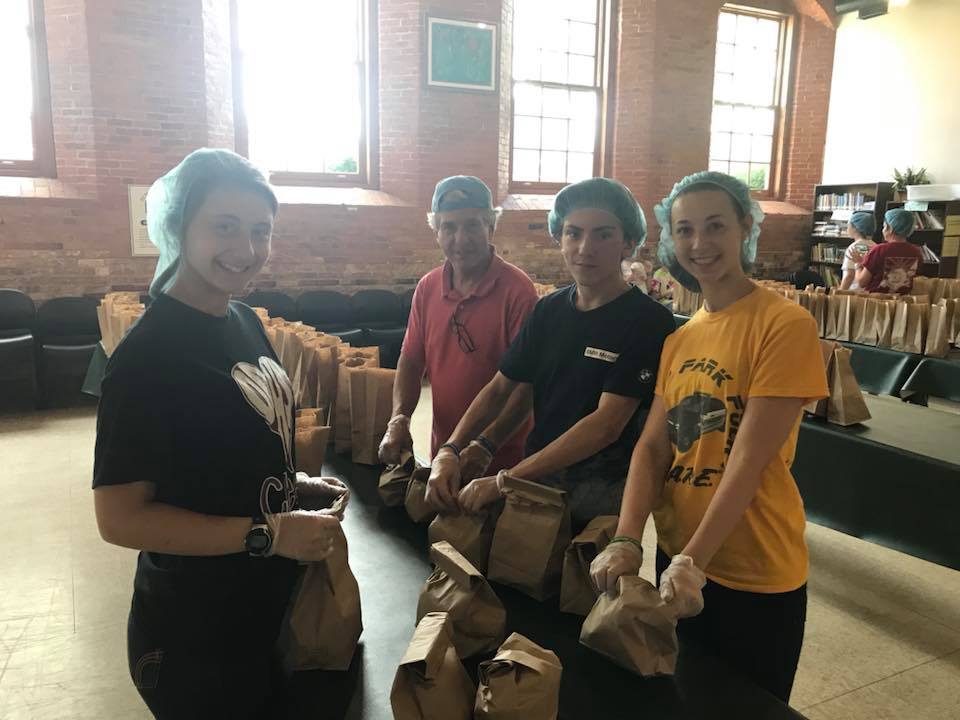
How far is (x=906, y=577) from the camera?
321 centimetres

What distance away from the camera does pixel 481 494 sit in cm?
151

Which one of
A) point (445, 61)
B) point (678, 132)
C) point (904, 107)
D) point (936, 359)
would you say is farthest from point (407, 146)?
point (904, 107)

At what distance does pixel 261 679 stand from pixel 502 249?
7.38m

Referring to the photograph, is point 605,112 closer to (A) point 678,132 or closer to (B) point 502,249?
(A) point 678,132

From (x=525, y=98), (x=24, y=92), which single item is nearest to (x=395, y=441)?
Answer: (x=24, y=92)

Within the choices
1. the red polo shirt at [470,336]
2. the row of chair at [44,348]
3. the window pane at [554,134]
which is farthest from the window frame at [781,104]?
the red polo shirt at [470,336]

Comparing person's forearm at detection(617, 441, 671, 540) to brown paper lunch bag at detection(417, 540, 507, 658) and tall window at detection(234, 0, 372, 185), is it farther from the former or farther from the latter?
tall window at detection(234, 0, 372, 185)

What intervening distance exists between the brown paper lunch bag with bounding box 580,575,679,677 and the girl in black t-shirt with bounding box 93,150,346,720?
0.49 meters

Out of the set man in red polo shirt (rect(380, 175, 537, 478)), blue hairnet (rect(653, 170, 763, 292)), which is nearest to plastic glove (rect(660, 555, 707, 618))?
blue hairnet (rect(653, 170, 763, 292))

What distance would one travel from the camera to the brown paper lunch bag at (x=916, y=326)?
173 inches

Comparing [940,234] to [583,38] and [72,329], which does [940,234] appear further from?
[72,329]

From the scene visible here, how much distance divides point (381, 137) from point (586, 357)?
667 centimetres

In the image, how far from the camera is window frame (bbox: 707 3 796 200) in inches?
397

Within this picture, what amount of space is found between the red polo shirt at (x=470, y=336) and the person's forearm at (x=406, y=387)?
4cm
